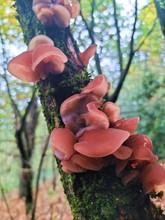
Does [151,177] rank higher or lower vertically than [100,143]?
lower

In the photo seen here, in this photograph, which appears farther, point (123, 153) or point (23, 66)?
point (23, 66)

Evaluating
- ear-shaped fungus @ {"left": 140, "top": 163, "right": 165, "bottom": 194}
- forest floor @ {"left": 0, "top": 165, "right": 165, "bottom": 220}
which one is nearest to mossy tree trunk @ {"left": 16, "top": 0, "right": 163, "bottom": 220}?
ear-shaped fungus @ {"left": 140, "top": 163, "right": 165, "bottom": 194}

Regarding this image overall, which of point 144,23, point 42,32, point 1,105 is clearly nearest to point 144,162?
point 42,32

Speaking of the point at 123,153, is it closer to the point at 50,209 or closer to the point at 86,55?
the point at 86,55

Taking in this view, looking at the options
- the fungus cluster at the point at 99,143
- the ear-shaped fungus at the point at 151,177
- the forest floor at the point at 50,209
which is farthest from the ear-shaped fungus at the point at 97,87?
the forest floor at the point at 50,209

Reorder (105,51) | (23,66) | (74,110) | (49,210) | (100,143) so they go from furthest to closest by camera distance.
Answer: (49,210)
(105,51)
(23,66)
(74,110)
(100,143)

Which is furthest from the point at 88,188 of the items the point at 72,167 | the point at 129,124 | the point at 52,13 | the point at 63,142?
the point at 52,13

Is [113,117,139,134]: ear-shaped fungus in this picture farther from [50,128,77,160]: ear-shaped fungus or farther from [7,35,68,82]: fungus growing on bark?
[7,35,68,82]: fungus growing on bark
